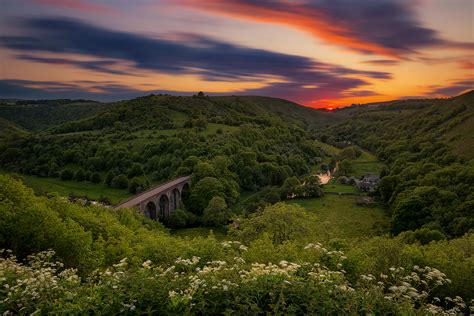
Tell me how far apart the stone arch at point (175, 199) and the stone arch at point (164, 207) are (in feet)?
8.85

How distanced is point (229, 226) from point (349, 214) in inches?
1871

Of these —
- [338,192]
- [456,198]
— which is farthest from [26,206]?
[338,192]

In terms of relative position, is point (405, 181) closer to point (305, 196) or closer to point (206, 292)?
point (305, 196)

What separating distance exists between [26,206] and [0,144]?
127401 millimetres

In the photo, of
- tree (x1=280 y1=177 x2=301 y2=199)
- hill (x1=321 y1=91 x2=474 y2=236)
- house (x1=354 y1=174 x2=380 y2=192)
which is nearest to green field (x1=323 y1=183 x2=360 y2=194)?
house (x1=354 y1=174 x2=380 y2=192)

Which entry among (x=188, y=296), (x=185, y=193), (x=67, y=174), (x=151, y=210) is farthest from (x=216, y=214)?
(x=188, y=296)

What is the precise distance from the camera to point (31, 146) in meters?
128

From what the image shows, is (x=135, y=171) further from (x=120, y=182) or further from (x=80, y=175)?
(x=80, y=175)

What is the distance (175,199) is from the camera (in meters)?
79.6

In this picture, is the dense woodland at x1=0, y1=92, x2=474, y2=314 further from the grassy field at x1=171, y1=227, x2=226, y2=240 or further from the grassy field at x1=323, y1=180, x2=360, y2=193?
the grassy field at x1=171, y1=227, x2=226, y2=240

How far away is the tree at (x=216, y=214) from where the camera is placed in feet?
234

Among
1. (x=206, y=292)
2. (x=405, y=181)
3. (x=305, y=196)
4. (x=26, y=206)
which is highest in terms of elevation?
(x=206, y=292)

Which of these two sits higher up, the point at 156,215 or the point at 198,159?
the point at 198,159

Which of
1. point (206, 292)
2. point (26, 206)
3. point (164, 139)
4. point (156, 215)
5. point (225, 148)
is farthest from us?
point (164, 139)
